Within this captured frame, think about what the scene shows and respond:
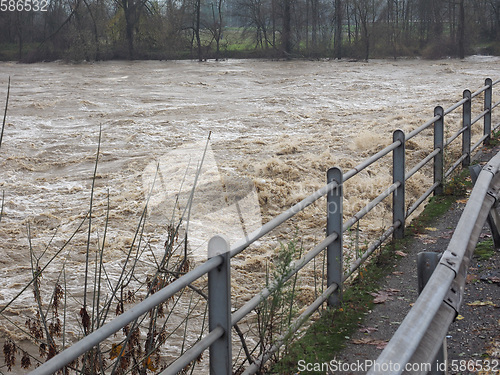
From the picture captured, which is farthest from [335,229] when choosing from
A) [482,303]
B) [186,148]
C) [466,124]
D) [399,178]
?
[186,148]

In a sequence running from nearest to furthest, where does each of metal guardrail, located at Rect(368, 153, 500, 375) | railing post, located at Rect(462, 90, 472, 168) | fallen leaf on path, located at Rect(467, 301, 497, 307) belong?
metal guardrail, located at Rect(368, 153, 500, 375)
fallen leaf on path, located at Rect(467, 301, 497, 307)
railing post, located at Rect(462, 90, 472, 168)

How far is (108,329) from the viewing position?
2354mm

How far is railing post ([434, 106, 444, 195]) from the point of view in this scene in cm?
793

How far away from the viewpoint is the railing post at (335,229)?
16.0 feet

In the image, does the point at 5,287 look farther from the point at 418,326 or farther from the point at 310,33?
the point at 310,33

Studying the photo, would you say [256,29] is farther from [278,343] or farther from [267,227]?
[267,227]

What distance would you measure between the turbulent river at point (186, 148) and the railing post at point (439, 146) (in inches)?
85.9

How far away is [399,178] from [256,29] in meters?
44.0

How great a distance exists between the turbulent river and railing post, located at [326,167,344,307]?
0.28 meters

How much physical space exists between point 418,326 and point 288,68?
3793cm
